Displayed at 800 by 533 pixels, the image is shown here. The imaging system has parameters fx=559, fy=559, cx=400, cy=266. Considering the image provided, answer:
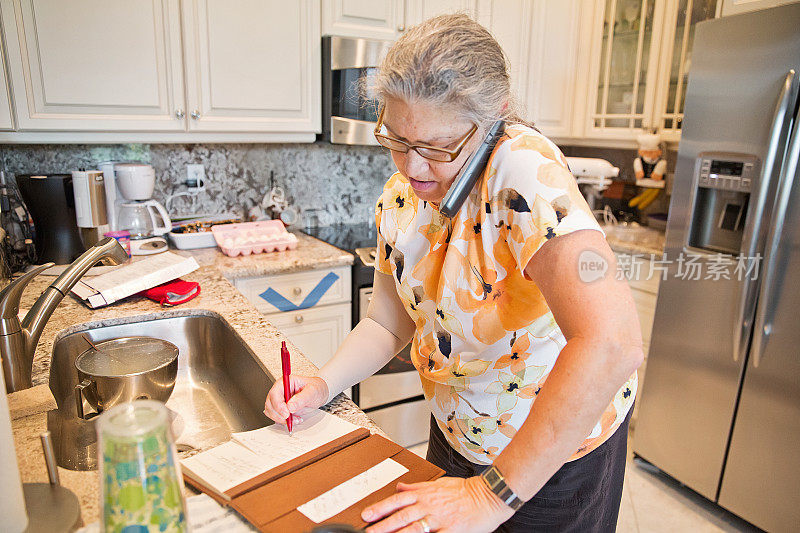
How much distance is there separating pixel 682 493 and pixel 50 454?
7.60 ft

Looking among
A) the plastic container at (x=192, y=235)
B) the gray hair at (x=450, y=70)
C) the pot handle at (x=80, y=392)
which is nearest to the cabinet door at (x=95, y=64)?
the plastic container at (x=192, y=235)

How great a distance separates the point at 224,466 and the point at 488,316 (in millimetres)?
460

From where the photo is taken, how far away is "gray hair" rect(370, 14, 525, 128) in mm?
785

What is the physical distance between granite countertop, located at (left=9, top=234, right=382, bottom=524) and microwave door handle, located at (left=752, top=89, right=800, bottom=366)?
1433 millimetres

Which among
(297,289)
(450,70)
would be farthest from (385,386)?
(450,70)

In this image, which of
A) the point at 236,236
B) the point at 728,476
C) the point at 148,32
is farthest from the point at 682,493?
the point at 148,32

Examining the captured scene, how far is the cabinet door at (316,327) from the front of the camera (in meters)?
2.14

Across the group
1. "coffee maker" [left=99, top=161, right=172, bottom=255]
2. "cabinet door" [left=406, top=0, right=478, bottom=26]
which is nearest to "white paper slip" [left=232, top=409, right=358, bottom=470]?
"coffee maker" [left=99, top=161, right=172, bottom=255]

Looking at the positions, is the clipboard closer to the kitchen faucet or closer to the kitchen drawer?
the kitchen faucet

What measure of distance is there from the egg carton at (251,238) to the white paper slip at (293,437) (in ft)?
4.46

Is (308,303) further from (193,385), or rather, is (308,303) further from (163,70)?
(163,70)

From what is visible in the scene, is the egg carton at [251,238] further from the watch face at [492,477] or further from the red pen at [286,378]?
the watch face at [492,477]

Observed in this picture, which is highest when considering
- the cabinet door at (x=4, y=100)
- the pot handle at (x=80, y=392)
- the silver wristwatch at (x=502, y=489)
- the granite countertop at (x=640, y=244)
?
the cabinet door at (x=4, y=100)

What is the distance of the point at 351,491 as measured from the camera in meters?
0.71
